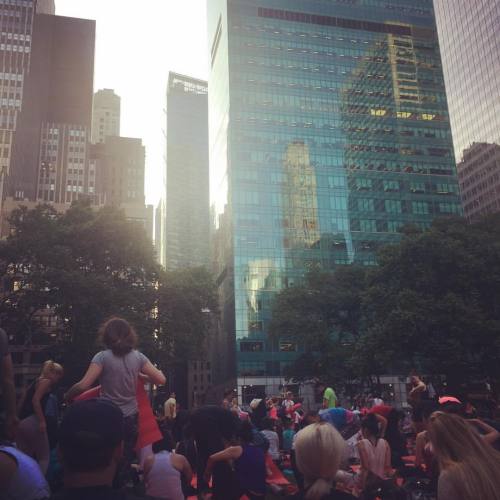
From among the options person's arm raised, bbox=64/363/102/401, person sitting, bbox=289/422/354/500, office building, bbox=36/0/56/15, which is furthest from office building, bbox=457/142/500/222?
person sitting, bbox=289/422/354/500

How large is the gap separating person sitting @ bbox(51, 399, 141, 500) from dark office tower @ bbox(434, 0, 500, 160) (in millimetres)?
127252

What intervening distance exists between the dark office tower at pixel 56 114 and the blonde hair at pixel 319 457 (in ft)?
391

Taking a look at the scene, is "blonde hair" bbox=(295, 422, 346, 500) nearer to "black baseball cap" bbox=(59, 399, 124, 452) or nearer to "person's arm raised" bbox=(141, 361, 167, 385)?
"black baseball cap" bbox=(59, 399, 124, 452)

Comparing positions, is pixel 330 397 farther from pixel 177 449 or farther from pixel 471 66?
pixel 471 66

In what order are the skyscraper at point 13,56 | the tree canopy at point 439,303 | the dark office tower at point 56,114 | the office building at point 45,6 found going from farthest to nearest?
the office building at point 45,6 < the dark office tower at point 56,114 < the skyscraper at point 13,56 < the tree canopy at point 439,303

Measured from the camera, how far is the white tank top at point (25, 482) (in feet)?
11.3

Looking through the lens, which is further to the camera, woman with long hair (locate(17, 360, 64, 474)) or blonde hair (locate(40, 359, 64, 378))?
blonde hair (locate(40, 359, 64, 378))

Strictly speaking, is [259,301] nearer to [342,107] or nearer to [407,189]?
[407,189]

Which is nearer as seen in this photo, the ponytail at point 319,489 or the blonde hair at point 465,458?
the blonde hair at point 465,458

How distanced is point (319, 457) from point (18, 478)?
83.4 inches

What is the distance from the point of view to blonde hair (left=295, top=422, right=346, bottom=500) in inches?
145

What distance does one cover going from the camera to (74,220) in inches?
1597

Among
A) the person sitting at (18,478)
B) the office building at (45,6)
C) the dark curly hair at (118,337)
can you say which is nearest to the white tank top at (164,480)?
the dark curly hair at (118,337)

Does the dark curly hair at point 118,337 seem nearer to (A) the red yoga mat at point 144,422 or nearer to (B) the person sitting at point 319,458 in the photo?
(A) the red yoga mat at point 144,422
